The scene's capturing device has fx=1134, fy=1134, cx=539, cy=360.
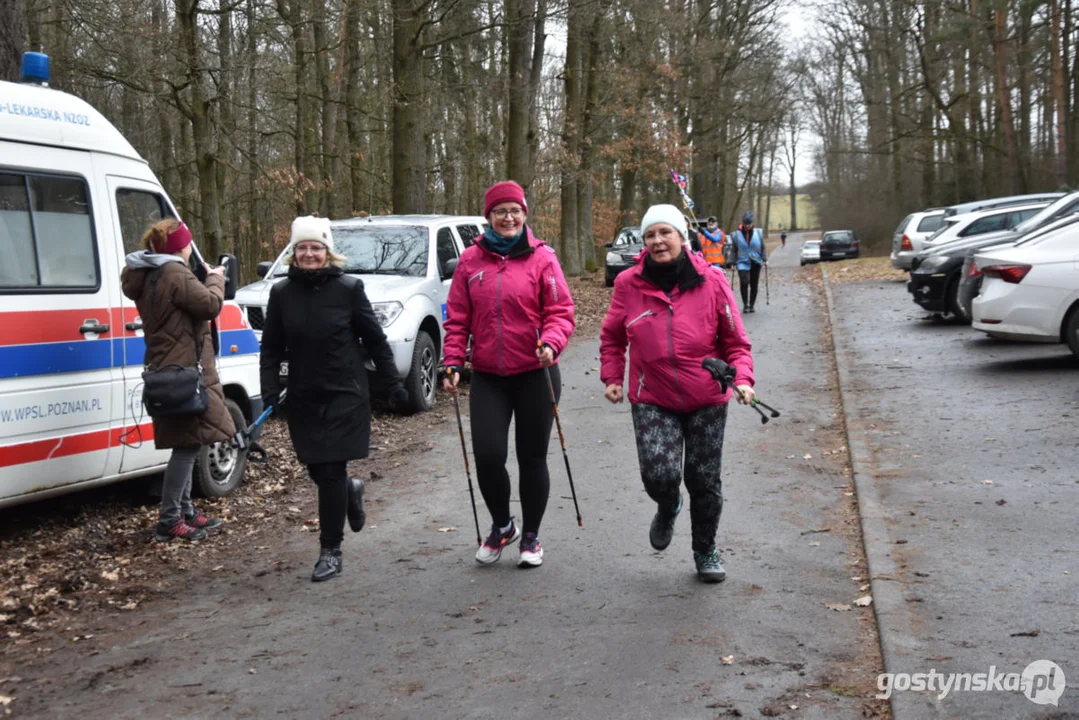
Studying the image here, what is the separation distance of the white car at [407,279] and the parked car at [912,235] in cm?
1829

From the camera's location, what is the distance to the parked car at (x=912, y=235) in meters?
29.2

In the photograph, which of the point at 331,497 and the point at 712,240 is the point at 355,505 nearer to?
the point at 331,497

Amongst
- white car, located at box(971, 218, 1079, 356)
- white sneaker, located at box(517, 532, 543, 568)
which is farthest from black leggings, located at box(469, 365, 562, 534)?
white car, located at box(971, 218, 1079, 356)

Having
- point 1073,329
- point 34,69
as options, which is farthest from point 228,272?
point 1073,329

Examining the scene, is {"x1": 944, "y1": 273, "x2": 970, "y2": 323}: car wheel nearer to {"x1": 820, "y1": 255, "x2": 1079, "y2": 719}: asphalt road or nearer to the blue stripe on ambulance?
{"x1": 820, "y1": 255, "x2": 1079, "y2": 719}: asphalt road

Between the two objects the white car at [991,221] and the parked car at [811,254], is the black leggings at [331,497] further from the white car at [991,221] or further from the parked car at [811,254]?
Result: the parked car at [811,254]

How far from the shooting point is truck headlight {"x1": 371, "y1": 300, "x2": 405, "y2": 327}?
459 inches

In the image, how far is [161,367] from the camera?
6766mm

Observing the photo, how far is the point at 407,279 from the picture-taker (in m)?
12.5

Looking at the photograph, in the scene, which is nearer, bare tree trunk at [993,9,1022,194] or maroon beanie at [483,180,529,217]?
maroon beanie at [483,180,529,217]

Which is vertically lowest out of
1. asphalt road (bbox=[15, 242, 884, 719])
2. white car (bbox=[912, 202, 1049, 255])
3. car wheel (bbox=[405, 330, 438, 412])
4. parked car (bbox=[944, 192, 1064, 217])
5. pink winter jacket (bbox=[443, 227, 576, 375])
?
asphalt road (bbox=[15, 242, 884, 719])

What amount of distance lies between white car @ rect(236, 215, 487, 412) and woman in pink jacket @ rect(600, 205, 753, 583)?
5841 mm

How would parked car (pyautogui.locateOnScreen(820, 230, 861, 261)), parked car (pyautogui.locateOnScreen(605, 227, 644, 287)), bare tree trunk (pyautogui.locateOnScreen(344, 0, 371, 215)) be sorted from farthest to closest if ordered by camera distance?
parked car (pyautogui.locateOnScreen(820, 230, 861, 261)) → parked car (pyautogui.locateOnScreen(605, 227, 644, 287)) → bare tree trunk (pyautogui.locateOnScreen(344, 0, 371, 215))

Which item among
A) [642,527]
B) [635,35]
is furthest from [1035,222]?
[635,35]
